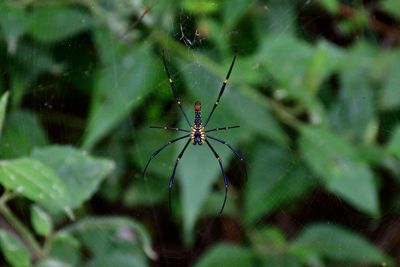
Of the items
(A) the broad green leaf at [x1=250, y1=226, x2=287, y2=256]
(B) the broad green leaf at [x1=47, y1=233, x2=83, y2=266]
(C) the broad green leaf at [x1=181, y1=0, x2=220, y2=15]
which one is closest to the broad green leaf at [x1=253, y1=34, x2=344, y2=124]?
(C) the broad green leaf at [x1=181, y1=0, x2=220, y2=15]

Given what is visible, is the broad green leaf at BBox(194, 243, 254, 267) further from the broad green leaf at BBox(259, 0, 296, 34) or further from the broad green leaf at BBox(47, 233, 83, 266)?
the broad green leaf at BBox(259, 0, 296, 34)

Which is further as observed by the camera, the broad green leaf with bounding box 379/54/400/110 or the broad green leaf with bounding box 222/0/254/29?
the broad green leaf with bounding box 379/54/400/110

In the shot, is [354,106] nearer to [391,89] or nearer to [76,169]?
[391,89]

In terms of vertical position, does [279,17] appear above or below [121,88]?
above

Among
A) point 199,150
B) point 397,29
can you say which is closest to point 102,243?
point 199,150

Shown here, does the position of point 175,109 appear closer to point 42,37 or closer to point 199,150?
point 199,150

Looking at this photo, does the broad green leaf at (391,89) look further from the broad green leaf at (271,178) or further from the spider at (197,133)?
the spider at (197,133)

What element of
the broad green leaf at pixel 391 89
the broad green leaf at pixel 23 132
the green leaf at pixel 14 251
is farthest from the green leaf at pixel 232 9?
the green leaf at pixel 14 251

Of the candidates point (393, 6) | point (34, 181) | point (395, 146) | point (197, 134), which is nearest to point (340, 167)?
point (395, 146)
